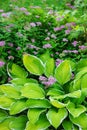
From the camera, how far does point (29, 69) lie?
176 inches

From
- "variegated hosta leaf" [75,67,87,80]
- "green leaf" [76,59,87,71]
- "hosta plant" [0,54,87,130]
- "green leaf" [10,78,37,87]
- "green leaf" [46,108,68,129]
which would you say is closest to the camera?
"green leaf" [46,108,68,129]

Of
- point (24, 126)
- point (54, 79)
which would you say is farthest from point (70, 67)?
point (24, 126)

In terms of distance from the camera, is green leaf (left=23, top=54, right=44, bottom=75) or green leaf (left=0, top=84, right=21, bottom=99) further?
green leaf (left=23, top=54, right=44, bottom=75)

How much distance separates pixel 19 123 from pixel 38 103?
33 cm

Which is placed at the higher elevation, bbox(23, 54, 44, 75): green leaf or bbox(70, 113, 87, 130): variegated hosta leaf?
bbox(23, 54, 44, 75): green leaf

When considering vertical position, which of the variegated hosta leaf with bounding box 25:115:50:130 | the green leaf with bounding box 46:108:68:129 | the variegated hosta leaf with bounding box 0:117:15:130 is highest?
the green leaf with bounding box 46:108:68:129

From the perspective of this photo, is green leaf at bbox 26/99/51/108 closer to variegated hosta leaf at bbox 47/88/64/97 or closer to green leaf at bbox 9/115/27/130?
variegated hosta leaf at bbox 47/88/64/97

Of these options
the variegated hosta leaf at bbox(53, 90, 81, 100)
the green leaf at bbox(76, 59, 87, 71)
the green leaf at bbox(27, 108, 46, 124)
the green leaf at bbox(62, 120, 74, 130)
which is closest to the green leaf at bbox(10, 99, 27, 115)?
the green leaf at bbox(27, 108, 46, 124)

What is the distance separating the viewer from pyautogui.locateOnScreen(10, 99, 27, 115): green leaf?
13.3 ft

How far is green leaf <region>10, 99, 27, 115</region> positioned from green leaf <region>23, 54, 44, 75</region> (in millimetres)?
494

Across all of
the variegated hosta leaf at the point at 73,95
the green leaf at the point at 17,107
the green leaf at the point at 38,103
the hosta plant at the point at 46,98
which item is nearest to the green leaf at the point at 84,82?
the hosta plant at the point at 46,98

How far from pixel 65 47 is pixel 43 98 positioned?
1178 millimetres

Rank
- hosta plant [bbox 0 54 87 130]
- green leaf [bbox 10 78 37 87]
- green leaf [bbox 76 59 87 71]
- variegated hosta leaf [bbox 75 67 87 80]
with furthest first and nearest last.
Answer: green leaf [bbox 76 59 87 71] < green leaf [bbox 10 78 37 87] < variegated hosta leaf [bbox 75 67 87 80] < hosta plant [bbox 0 54 87 130]

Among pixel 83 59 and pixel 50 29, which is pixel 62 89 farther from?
pixel 50 29
